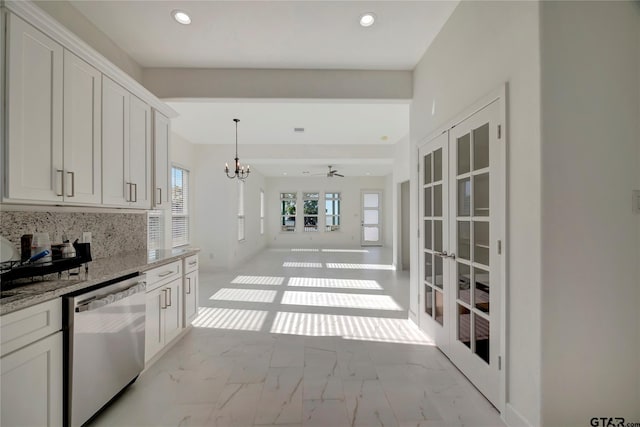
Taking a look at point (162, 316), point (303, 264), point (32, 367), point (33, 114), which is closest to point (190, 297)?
point (162, 316)

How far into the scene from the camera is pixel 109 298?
184 centimetres

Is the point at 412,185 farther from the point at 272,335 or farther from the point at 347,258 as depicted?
the point at 347,258

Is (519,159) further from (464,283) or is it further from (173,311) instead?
(173,311)

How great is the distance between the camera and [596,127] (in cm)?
153

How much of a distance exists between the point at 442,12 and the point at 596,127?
1.58 metres

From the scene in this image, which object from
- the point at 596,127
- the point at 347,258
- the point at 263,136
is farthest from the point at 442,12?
the point at 347,258

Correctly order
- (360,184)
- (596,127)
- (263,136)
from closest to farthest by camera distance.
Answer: (596,127), (263,136), (360,184)

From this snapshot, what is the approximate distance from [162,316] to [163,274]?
39 centimetres

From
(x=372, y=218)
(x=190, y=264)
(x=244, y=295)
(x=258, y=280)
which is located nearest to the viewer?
(x=190, y=264)

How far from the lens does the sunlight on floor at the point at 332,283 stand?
17.2 feet

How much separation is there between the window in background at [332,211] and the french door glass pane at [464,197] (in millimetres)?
9413

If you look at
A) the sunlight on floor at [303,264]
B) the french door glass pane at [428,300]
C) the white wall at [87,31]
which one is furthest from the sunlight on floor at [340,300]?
the white wall at [87,31]

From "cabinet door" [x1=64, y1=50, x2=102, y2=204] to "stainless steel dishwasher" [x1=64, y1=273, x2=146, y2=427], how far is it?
2.38 ft

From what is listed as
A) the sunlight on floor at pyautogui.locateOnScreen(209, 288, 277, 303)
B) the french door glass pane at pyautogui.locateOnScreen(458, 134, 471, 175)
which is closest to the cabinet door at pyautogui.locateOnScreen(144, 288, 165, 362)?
the sunlight on floor at pyautogui.locateOnScreen(209, 288, 277, 303)
